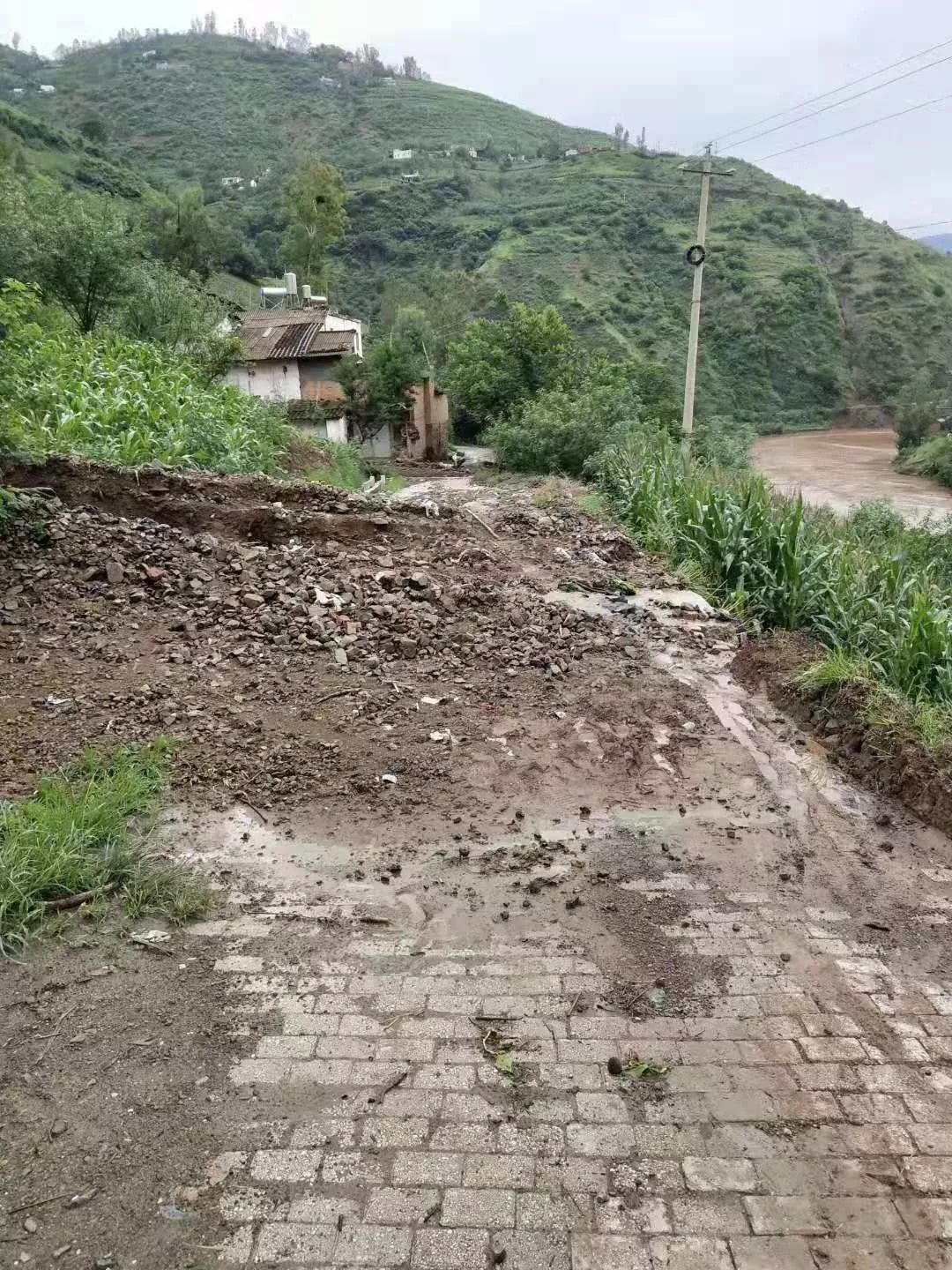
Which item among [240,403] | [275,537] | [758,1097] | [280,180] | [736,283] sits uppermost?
[280,180]

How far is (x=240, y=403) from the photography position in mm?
12227

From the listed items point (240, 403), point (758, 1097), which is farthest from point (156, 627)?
point (240, 403)

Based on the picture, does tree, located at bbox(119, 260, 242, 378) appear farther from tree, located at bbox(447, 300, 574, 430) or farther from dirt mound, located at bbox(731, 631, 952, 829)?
dirt mound, located at bbox(731, 631, 952, 829)

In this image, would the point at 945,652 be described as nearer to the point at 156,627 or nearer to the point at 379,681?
the point at 379,681

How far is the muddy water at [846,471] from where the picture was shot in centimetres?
2303

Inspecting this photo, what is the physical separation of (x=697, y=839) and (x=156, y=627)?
3432mm

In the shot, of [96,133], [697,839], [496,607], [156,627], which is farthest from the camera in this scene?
[96,133]

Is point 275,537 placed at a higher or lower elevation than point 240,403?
lower

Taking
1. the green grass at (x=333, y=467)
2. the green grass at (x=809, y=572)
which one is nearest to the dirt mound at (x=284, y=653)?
the green grass at (x=809, y=572)

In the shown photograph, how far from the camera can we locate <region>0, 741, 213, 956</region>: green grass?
2811 mm

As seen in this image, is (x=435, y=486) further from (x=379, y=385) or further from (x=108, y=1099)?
(x=108, y=1099)

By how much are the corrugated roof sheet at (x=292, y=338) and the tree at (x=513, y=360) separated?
19.0ft

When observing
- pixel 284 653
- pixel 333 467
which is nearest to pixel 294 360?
pixel 333 467

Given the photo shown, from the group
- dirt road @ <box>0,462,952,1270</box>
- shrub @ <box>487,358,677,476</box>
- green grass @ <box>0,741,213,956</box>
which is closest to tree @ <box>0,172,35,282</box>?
shrub @ <box>487,358,677,476</box>
